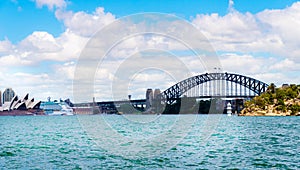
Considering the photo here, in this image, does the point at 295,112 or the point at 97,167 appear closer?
the point at 97,167

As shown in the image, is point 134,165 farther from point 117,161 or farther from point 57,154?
point 57,154

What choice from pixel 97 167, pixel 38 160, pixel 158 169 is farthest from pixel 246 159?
pixel 38 160

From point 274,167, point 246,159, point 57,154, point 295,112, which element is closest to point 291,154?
point 246,159

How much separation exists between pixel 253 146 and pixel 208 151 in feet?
21.4

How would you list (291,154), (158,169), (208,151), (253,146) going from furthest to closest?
1. (253,146)
2. (208,151)
3. (291,154)
4. (158,169)

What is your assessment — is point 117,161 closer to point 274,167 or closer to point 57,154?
point 57,154

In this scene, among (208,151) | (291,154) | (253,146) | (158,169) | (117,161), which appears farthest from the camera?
(253,146)

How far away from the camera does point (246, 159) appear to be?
34938 mm

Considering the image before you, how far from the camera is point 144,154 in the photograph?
38125 millimetres

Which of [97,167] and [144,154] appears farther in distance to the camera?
[144,154]

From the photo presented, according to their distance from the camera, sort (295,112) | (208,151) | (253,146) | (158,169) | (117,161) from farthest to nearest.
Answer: (295,112), (253,146), (208,151), (117,161), (158,169)

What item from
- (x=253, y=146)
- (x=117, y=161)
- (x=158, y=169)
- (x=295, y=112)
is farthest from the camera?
(x=295, y=112)

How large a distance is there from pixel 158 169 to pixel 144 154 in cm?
776

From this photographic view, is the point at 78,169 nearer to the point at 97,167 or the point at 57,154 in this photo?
the point at 97,167
